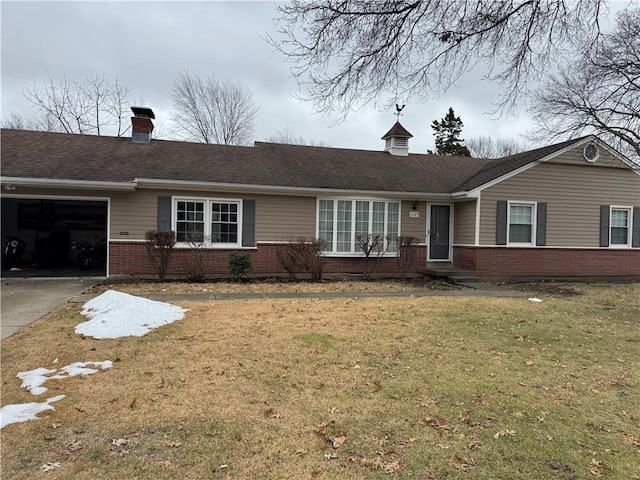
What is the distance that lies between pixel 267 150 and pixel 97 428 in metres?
13.4

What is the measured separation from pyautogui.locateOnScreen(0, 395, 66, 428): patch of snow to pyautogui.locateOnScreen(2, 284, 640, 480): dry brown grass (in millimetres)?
105

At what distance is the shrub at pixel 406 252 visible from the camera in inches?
521

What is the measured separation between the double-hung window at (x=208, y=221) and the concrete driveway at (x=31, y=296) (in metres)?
2.66

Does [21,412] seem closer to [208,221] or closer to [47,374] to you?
[47,374]

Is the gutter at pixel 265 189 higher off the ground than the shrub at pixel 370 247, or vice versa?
the gutter at pixel 265 189

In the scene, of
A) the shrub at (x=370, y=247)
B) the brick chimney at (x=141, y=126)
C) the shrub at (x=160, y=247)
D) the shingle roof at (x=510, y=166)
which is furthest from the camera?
the brick chimney at (x=141, y=126)

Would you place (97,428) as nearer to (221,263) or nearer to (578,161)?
(221,263)

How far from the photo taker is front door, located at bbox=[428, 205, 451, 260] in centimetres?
1455

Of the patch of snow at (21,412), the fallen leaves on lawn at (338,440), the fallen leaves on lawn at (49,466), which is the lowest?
the fallen leaves on lawn at (338,440)

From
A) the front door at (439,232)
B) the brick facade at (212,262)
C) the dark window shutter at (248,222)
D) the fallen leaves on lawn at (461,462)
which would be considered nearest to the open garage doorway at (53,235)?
the brick facade at (212,262)

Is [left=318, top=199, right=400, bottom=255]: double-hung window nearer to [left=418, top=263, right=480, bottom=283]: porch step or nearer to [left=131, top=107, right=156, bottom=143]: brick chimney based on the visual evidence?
[left=418, top=263, right=480, bottom=283]: porch step

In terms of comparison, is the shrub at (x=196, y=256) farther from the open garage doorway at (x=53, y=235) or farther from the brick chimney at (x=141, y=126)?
the brick chimney at (x=141, y=126)

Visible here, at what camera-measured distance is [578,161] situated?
1399cm

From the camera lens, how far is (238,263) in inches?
459
